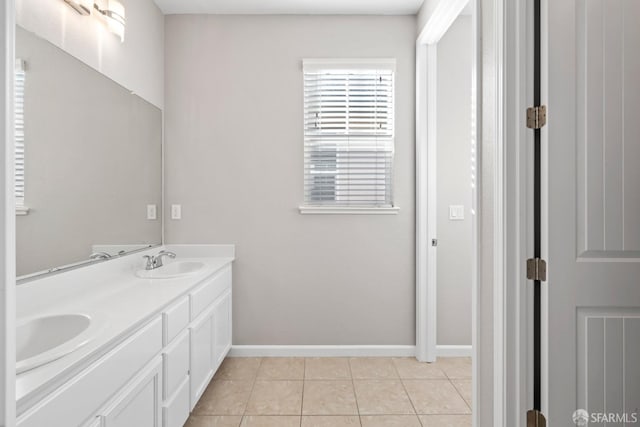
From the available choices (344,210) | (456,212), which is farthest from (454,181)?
(344,210)

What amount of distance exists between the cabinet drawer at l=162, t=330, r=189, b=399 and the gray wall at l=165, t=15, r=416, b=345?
104cm

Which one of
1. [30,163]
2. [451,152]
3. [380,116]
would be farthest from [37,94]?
[451,152]

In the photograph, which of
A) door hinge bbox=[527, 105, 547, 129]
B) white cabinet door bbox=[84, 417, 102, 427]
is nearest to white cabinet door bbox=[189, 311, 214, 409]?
white cabinet door bbox=[84, 417, 102, 427]

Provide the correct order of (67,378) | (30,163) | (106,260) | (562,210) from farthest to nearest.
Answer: (106,260) < (30,163) < (562,210) < (67,378)

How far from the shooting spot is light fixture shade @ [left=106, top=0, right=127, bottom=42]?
7.14 ft

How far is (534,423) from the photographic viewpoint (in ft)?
4.79

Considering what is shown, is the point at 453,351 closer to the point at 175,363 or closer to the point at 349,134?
the point at 349,134

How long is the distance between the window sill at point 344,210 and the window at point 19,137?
1770 millimetres

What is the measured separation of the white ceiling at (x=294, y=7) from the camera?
278cm

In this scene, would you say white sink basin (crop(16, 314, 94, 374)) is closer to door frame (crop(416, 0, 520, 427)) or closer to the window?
the window

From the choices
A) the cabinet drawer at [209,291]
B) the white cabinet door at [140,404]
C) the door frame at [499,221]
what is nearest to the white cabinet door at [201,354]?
the cabinet drawer at [209,291]

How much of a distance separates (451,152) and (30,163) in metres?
2.70

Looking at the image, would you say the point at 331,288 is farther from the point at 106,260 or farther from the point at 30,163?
the point at 30,163

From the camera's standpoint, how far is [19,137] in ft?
5.04
